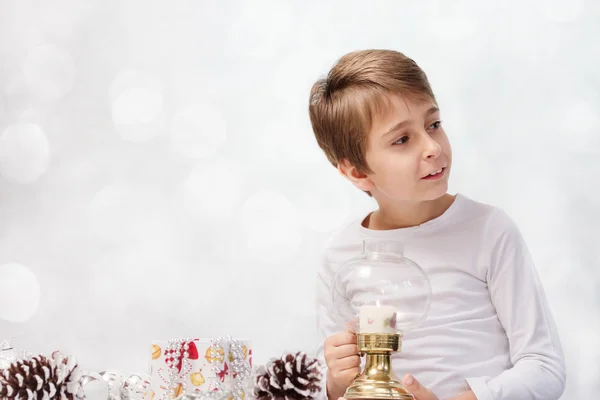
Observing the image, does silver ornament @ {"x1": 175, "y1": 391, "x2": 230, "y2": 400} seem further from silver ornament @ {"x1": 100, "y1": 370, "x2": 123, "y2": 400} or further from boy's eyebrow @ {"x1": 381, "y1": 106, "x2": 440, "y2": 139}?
boy's eyebrow @ {"x1": 381, "y1": 106, "x2": 440, "y2": 139}

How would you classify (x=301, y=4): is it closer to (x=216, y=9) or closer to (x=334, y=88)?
(x=216, y=9)

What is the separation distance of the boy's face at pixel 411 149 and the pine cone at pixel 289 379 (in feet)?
1.03

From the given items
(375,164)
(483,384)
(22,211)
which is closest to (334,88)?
(375,164)

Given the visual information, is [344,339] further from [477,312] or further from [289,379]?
[477,312]

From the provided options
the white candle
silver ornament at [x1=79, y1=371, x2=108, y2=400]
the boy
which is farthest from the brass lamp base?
silver ornament at [x1=79, y1=371, x2=108, y2=400]

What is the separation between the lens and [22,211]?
194cm

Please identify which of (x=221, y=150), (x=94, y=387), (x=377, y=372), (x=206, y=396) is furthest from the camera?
(x=221, y=150)

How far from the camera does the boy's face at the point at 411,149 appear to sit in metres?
1.23

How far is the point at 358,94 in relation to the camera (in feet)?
4.19

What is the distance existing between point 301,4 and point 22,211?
0.76m

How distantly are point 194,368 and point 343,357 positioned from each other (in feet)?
0.67

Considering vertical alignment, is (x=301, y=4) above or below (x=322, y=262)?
above

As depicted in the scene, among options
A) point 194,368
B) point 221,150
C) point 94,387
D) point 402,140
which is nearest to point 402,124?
point 402,140

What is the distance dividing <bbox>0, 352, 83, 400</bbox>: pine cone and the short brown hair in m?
0.51
